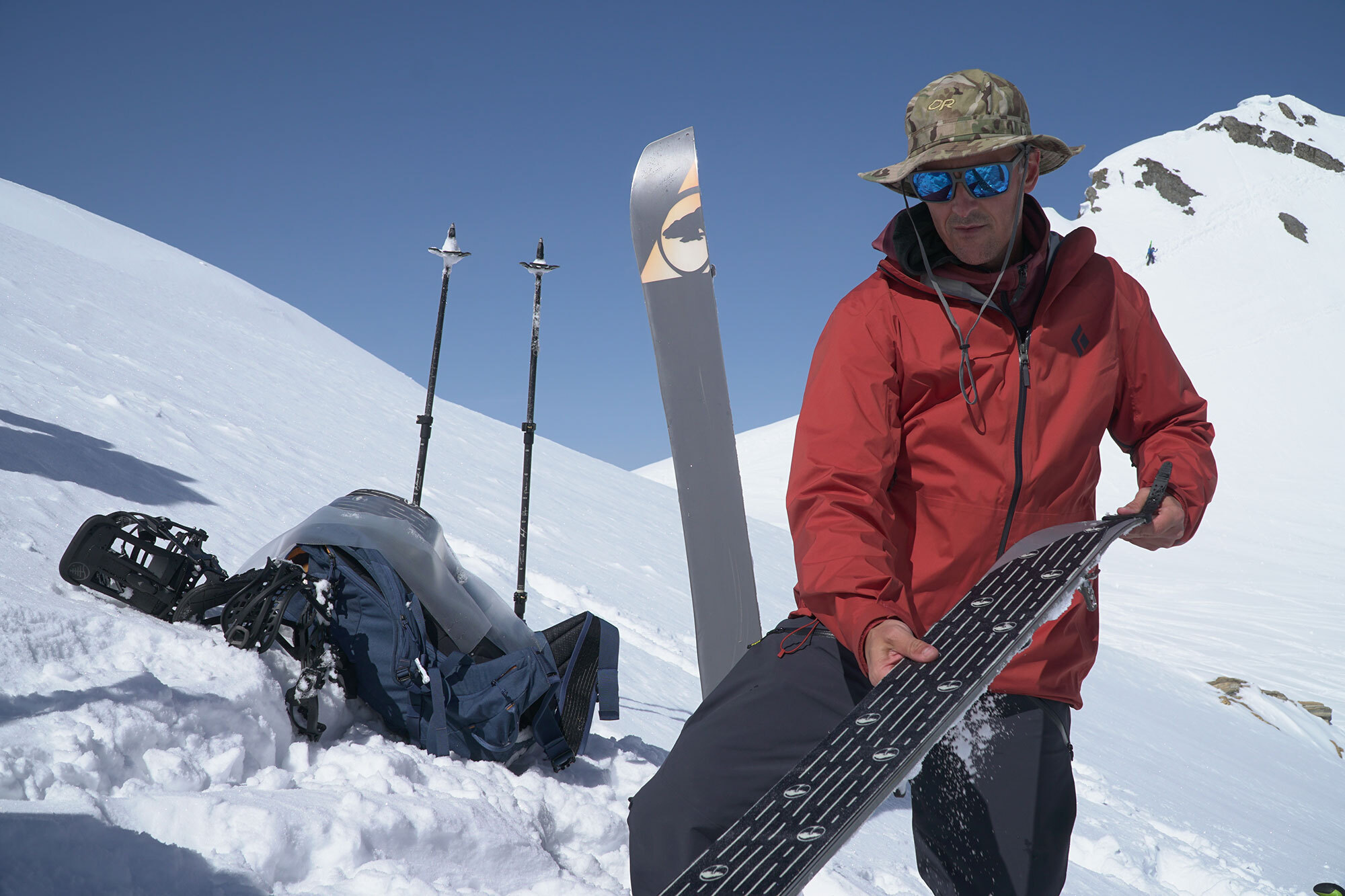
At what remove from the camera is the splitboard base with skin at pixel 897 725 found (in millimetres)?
1250

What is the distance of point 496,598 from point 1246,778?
7.74 metres

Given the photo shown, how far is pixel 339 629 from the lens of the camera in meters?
2.60

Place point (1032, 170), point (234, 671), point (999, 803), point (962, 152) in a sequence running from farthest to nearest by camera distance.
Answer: point (234, 671)
point (1032, 170)
point (962, 152)
point (999, 803)

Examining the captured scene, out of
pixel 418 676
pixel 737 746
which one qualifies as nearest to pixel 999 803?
pixel 737 746

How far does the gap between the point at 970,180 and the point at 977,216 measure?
0.23ft

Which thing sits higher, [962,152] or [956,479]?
[962,152]

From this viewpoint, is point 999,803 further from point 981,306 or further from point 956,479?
point 981,306

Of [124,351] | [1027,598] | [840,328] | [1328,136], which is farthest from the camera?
[1328,136]

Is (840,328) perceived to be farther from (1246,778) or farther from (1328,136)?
(1328,136)

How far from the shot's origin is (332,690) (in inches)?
99.9

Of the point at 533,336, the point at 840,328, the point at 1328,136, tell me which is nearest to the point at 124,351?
the point at 533,336

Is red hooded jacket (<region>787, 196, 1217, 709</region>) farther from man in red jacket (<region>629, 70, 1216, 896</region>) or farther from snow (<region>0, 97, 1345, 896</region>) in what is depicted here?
snow (<region>0, 97, 1345, 896</region>)

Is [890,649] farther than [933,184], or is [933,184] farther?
[933,184]

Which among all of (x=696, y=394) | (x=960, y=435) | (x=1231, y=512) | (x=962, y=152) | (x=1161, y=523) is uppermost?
(x=962, y=152)
